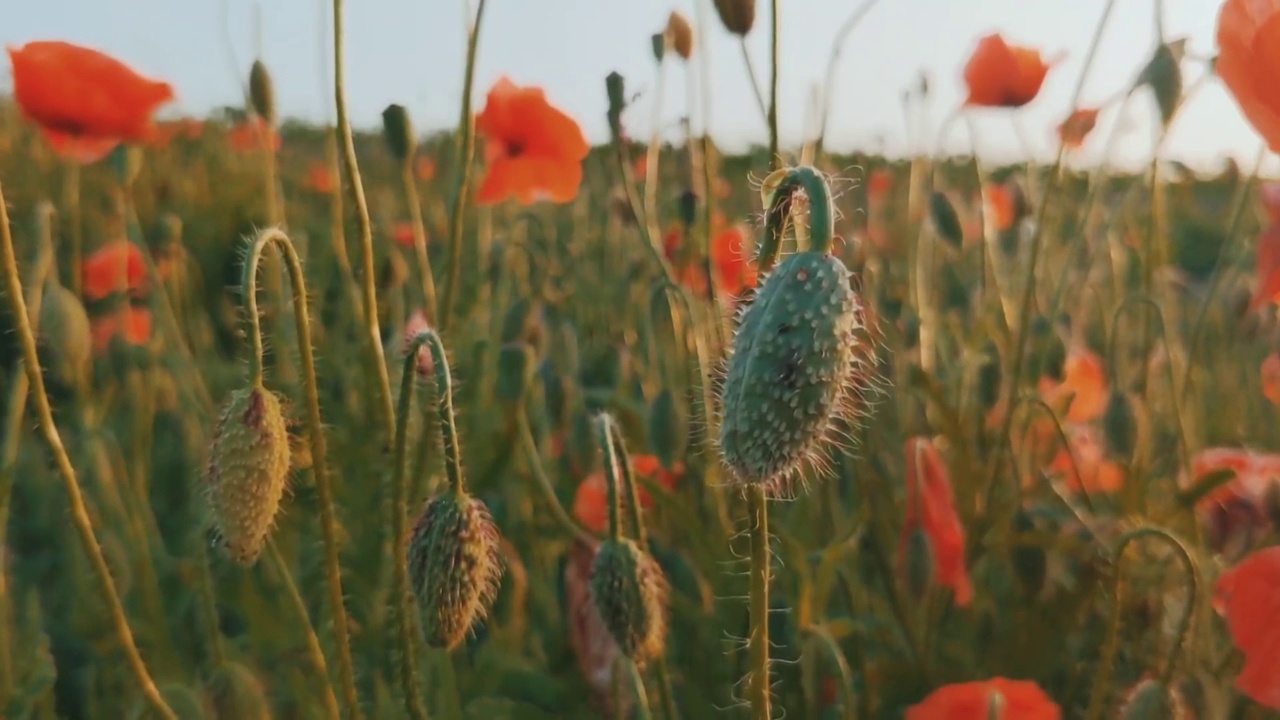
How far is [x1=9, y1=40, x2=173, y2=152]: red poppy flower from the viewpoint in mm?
1521

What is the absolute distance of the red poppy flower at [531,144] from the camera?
194cm

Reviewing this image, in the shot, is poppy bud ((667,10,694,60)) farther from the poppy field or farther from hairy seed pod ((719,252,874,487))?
hairy seed pod ((719,252,874,487))

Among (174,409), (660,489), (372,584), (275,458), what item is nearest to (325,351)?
(174,409)

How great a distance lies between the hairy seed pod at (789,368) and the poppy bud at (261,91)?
92cm

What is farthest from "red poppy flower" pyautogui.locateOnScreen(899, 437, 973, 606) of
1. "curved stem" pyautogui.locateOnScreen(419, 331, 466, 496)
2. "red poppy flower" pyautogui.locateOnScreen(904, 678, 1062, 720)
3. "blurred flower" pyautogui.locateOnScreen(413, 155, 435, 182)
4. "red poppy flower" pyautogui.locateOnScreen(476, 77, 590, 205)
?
"blurred flower" pyautogui.locateOnScreen(413, 155, 435, 182)

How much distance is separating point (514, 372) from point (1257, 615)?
661 millimetres

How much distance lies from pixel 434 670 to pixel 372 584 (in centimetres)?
17

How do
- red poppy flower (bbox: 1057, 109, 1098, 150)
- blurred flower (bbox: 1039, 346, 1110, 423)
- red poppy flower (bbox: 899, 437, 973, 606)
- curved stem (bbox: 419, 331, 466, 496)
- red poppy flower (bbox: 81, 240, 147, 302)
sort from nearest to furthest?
curved stem (bbox: 419, 331, 466, 496), red poppy flower (bbox: 899, 437, 973, 606), red poppy flower (bbox: 1057, 109, 1098, 150), blurred flower (bbox: 1039, 346, 1110, 423), red poppy flower (bbox: 81, 240, 147, 302)

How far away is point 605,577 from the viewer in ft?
2.55

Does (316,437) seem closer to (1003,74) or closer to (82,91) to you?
(82,91)

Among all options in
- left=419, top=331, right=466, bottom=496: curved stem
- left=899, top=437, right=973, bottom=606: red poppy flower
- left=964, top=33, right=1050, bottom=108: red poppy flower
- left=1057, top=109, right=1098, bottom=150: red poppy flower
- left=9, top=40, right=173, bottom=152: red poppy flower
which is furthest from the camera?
left=964, top=33, right=1050, bottom=108: red poppy flower

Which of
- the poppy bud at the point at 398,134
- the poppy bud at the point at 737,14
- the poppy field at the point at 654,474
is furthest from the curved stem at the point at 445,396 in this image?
the poppy bud at the point at 398,134

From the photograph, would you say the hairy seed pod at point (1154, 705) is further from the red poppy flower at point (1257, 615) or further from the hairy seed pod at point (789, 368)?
the hairy seed pod at point (789, 368)

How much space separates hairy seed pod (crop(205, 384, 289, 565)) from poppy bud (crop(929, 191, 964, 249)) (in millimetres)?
1067
